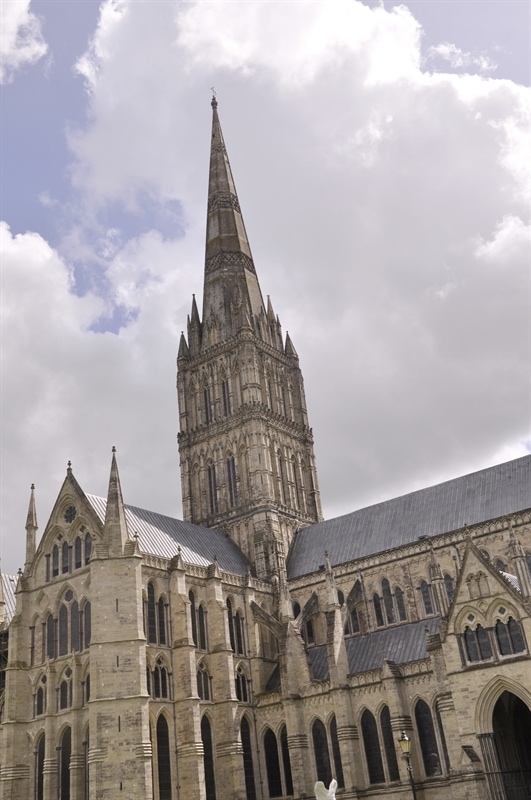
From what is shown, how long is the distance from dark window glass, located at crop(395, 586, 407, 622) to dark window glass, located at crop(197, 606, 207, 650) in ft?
36.3

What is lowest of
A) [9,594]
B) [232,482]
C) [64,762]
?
[64,762]

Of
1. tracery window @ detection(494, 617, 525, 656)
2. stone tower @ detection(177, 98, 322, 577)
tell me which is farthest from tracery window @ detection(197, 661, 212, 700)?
tracery window @ detection(494, 617, 525, 656)

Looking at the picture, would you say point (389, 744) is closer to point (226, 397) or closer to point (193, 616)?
point (193, 616)

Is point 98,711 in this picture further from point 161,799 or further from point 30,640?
point 30,640

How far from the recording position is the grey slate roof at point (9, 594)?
52875 mm

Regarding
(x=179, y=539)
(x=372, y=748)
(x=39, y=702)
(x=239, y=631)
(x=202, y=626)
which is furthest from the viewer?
(x=179, y=539)

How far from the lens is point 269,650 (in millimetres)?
48844

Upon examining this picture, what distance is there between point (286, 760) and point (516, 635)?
51.8 feet

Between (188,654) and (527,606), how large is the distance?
17062mm

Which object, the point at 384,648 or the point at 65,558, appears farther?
the point at 65,558

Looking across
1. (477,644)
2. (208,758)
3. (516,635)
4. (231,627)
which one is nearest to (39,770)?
(208,758)

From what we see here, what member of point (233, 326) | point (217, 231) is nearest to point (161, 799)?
point (233, 326)

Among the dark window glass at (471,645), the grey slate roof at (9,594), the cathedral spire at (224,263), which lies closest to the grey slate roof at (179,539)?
the grey slate roof at (9,594)

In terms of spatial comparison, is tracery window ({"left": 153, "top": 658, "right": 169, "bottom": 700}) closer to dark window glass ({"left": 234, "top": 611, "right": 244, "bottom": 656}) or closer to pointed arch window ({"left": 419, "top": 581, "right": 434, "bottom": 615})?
dark window glass ({"left": 234, "top": 611, "right": 244, "bottom": 656})
